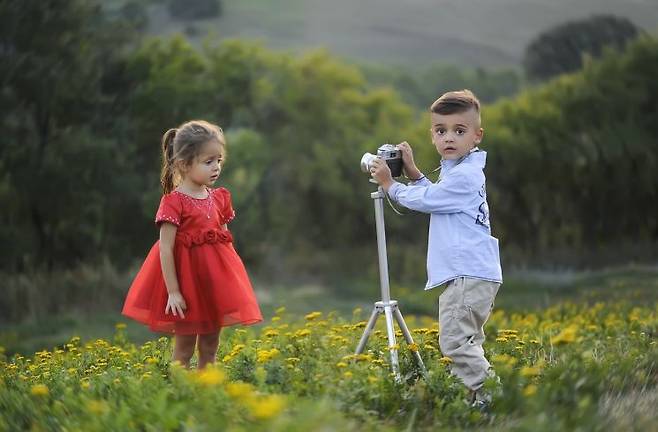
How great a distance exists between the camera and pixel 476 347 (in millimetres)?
5566

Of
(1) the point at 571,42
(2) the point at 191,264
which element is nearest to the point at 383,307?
(2) the point at 191,264

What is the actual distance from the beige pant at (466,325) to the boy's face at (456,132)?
758 millimetres

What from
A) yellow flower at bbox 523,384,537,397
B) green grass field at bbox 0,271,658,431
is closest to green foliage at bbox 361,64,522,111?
green grass field at bbox 0,271,658,431

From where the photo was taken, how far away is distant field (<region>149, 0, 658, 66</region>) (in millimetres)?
37156

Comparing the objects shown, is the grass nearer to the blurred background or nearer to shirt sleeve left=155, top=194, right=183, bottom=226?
the blurred background

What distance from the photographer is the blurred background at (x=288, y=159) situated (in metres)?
17.7

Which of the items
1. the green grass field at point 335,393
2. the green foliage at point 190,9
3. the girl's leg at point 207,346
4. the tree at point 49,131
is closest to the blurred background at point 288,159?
the tree at point 49,131

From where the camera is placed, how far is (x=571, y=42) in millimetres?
31609

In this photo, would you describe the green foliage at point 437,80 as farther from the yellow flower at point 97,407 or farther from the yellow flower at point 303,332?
the yellow flower at point 97,407

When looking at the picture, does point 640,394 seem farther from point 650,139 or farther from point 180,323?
point 650,139

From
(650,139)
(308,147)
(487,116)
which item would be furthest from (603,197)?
(308,147)

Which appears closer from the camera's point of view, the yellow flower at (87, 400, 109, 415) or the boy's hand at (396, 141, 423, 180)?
the yellow flower at (87, 400, 109, 415)

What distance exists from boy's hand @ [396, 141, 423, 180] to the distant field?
31367mm

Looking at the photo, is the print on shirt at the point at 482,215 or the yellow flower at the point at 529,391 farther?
the print on shirt at the point at 482,215
